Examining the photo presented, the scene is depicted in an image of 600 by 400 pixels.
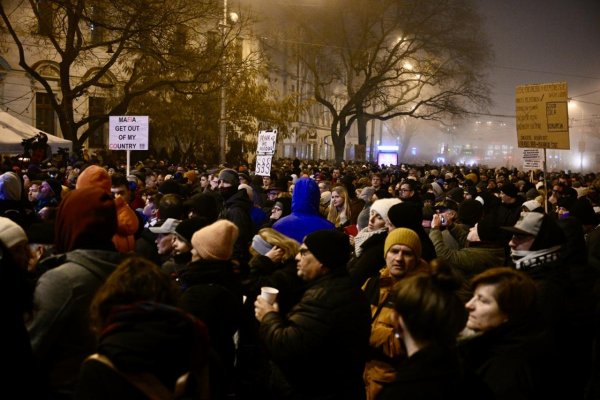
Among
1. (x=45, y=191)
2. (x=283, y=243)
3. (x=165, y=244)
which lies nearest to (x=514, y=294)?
(x=283, y=243)

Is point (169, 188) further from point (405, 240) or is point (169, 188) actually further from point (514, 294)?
point (514, 294)

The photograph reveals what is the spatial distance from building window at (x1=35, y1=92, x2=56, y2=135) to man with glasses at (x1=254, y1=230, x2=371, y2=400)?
35.8 meters

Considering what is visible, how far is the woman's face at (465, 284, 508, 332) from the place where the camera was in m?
3.59

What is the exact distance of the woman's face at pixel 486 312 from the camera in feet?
11.8

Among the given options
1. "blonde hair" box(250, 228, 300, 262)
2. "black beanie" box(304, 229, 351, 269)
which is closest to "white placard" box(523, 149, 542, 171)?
"blonde hair" box(250, 228, 300, 262)

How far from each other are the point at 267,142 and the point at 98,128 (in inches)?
1017

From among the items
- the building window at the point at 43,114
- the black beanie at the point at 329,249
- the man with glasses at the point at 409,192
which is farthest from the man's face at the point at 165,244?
the building window at the point at 43,114

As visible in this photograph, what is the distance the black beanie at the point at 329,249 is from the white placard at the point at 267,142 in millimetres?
10720

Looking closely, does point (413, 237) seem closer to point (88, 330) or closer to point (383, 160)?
point (88, 330)

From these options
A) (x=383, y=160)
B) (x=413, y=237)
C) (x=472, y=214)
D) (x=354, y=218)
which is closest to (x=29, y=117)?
(x=383, y=160)

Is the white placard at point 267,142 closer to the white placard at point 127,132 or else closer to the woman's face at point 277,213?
the white placard at point 127,132

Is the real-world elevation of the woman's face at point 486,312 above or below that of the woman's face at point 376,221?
below

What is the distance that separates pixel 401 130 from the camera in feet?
401

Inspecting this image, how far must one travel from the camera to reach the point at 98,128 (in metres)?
38.9
